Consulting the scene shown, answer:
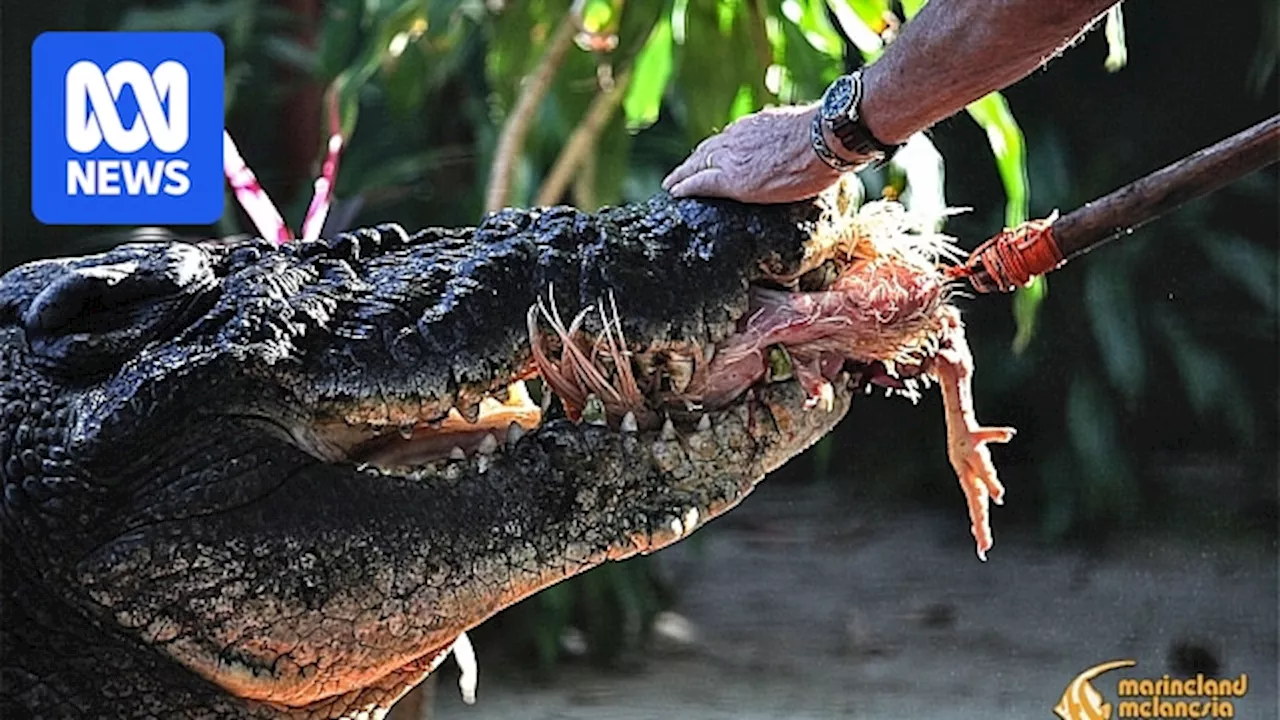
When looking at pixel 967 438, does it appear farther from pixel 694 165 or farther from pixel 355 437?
pixel 355 437

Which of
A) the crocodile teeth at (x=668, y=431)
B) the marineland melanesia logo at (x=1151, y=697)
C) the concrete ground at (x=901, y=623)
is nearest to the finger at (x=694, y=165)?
the crocodile teeth at (x=668, y=431)

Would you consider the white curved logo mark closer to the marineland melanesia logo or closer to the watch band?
the watch band

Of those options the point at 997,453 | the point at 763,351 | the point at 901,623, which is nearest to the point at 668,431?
the point at 763,351

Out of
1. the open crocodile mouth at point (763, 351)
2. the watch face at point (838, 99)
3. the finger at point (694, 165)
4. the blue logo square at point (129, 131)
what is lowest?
the open crocodile mouth at point (763, 351)

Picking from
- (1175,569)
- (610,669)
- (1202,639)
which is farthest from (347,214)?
(1175,569)

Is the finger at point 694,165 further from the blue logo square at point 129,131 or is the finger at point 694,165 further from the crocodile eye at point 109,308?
the blue logo square at point 129,131

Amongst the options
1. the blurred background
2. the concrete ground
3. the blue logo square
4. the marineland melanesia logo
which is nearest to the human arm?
the blue logo square

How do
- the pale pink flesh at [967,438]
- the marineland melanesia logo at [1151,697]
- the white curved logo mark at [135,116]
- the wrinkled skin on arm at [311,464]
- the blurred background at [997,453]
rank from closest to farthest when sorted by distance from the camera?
the wrinkled skin on arm at [311,464]
the pale pink flesh at [967,438]
the white curved logo mark at [135,116]
the marineland melanesia logo at [1151,697]
the blurred background at [997,453]
